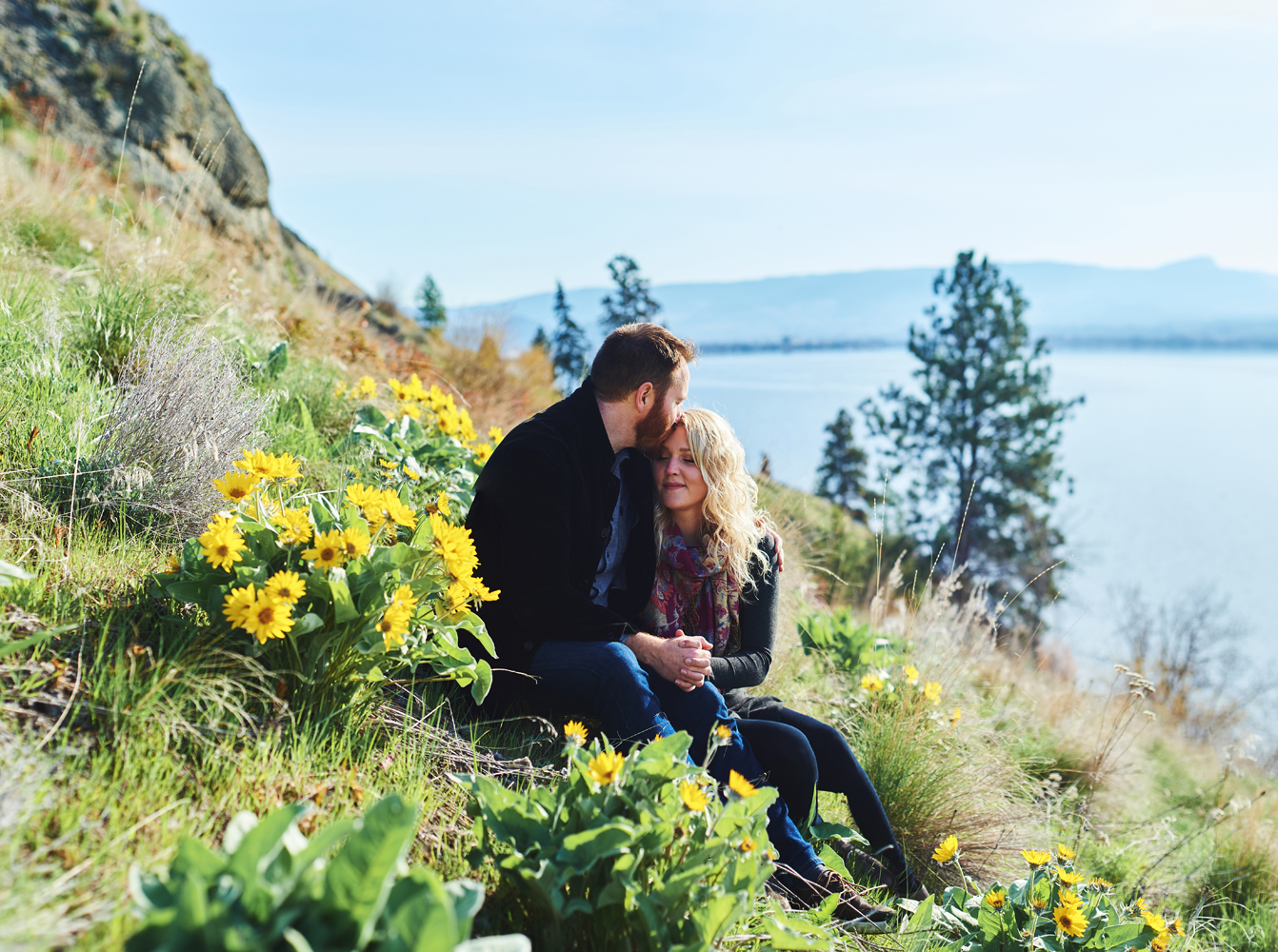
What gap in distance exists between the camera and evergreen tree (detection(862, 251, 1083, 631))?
60.7 ft

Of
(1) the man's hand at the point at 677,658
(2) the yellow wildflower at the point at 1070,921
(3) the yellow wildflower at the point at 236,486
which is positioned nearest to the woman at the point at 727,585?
(1) the man's hand at the point at 677,658

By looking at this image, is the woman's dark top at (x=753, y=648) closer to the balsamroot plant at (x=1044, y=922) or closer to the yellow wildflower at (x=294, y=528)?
the balsamroot plant at (x=1044, y=922)

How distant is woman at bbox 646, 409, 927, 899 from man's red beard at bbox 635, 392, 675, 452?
0.03 m

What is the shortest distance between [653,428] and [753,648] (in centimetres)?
89

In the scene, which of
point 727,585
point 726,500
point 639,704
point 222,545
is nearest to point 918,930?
point 639,704

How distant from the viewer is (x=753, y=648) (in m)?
2.79

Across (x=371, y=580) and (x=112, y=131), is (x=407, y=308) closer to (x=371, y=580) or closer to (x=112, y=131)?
(x=112, y=131)

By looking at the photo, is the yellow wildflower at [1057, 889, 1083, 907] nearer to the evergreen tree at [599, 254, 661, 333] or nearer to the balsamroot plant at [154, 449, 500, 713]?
the balsamroot plant at [154, 449, 500, 713]

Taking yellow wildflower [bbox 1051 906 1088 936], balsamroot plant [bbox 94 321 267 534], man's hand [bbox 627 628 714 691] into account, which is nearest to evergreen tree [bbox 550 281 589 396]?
balsamroot plant [bbox 94 321 267 534]

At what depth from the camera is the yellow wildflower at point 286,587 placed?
1.68 metres

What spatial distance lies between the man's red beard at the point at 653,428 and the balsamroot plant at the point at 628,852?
1446 millimetres

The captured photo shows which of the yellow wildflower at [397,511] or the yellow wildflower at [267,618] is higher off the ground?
the yellow wildflower at [397,511]

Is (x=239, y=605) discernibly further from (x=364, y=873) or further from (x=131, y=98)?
(x=131, y=98)

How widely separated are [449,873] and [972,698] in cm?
383
